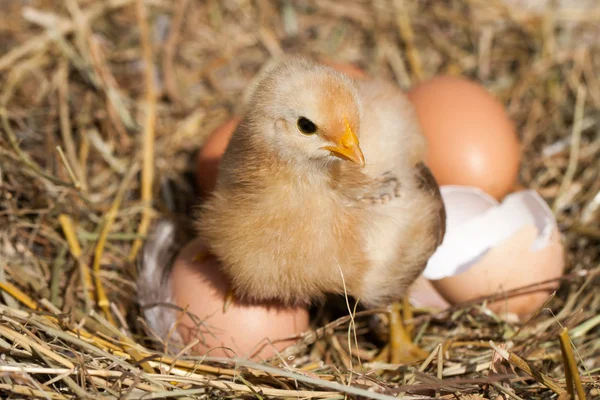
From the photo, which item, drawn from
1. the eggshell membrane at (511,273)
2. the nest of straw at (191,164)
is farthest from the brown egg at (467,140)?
the nest of straw at (191,164)

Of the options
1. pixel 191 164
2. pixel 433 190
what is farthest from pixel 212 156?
pixel 433 190

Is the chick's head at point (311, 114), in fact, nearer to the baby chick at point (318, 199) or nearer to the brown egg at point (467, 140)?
the baby chick at point (318, 199)

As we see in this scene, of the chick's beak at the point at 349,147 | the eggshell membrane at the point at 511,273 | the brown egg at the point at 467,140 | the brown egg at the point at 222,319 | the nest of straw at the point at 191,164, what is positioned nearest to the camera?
the chick's beak at the point at 349,147

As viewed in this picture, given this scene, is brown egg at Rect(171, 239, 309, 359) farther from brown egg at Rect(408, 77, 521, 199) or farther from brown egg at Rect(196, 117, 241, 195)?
brown egg at Rect(408, 77, 521, 199)

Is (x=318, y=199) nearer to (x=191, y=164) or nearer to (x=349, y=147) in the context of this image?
(x=349, y=147)

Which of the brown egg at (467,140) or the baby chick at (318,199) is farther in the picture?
the brown egg at (467,140)

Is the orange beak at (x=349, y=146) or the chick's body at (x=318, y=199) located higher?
the orange beak at (x=349, y=146)
